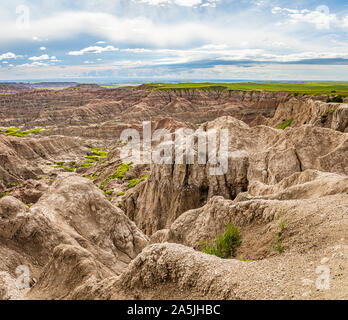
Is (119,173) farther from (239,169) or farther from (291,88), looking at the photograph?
(291,88)

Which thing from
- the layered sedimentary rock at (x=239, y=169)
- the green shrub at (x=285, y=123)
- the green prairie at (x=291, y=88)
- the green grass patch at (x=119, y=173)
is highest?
the green prairie at (x=291, y=88)

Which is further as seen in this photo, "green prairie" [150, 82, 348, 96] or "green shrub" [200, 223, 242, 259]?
"green prairie" [150, 82, 348, 96]

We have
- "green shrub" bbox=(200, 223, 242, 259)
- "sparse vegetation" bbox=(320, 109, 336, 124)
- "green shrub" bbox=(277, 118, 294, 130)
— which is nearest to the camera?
"green shrub" bbox=(200, 223, 242, 259)

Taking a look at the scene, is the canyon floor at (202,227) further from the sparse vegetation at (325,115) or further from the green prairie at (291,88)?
the green prairie at (291,88)

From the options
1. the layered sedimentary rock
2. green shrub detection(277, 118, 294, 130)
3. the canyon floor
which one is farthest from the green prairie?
the layered sedimentary rock

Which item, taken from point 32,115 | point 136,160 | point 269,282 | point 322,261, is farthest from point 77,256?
point 32,115

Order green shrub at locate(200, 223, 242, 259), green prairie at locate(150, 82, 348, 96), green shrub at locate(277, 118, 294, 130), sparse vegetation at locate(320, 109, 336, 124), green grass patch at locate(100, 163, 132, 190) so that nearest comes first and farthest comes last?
green shrub at locate(200, 223, 242, 259) < sparse vegetation at locate(320, 109, 336, 124) < green grass patch at locate(100, 163, 132, 190) < green shrub at locate(277, 118, 294, 130) < green prairie at locate(150, 82, 348, 96)

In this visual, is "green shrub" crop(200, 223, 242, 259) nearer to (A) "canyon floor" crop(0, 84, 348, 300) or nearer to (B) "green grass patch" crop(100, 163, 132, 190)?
(A) "canyon floor" crop(0, 84, 348, 300)

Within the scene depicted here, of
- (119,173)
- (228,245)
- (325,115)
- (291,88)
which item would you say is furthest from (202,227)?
(291,88)

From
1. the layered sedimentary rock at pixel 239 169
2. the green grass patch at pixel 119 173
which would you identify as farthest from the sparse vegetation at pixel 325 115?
the green grass patch at pixel 119 173

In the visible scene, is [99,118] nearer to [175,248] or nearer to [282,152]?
[282,152]

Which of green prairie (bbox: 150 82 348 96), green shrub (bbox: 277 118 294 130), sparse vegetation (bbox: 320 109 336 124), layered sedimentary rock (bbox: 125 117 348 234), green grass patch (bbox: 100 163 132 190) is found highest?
green prairie (bbox: 150 82 348 96)

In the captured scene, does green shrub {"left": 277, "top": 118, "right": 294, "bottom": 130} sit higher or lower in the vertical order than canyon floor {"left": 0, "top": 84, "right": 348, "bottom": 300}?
higher
